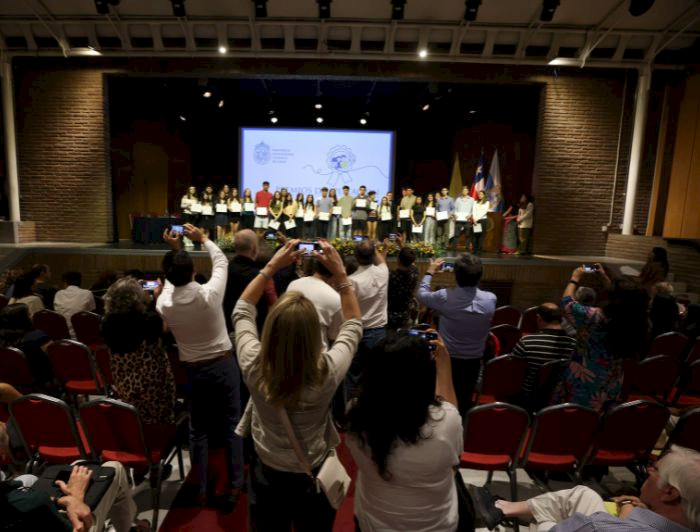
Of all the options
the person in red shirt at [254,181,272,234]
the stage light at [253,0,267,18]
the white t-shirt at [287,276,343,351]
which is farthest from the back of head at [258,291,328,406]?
the person in red shirt at [254,181,272,234]

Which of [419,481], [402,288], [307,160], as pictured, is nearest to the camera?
[419,481]

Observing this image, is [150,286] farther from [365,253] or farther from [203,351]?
[365,253]

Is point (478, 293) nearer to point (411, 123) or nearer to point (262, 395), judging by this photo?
point (262, 395)

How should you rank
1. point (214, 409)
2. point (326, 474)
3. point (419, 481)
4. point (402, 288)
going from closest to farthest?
point (419, 481) → point (326, 474) → point (214, 409) → point (402, 288)

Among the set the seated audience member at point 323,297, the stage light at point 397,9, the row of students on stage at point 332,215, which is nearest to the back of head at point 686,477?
the seated audience member at point 323,297

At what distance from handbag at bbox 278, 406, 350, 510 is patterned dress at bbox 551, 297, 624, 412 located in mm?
1703

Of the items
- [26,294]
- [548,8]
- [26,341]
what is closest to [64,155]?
[26,294]

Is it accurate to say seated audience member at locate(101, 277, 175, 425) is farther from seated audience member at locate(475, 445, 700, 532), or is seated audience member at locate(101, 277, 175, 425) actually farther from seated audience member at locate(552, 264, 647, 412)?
seated audience member at locate(552, 264, 647, 412)

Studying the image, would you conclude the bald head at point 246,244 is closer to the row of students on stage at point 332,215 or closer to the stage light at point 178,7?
the stage light at point 178,7

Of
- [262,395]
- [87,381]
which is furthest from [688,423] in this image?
[87,381]

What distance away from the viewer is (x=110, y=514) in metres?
1.97

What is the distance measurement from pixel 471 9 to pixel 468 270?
6.61m

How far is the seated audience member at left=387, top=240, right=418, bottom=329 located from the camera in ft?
12.1

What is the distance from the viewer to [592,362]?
256 centimetres
